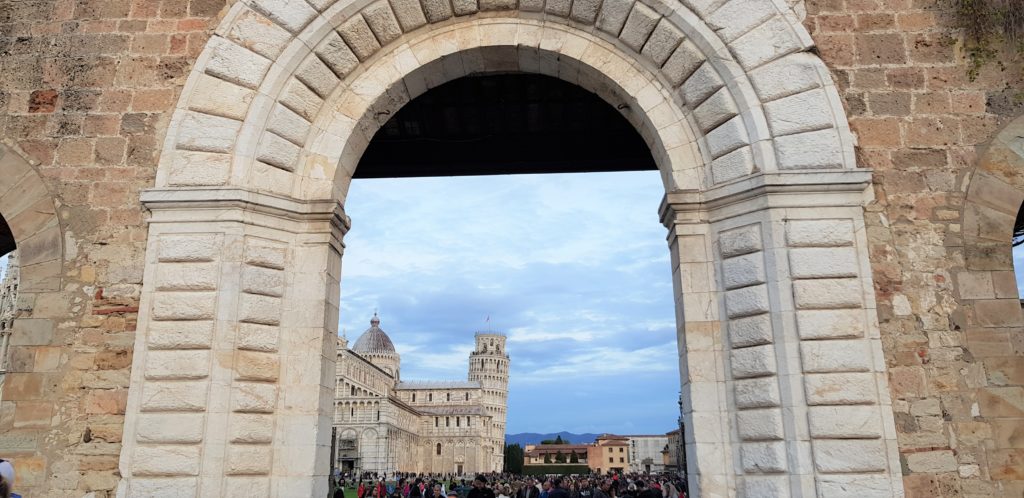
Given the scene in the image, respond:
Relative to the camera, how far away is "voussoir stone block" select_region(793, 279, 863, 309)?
6.30 meters

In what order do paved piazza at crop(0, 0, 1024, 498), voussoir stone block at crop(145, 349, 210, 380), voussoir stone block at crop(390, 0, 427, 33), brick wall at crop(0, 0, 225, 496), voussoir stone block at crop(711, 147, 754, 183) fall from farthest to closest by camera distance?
voussoir stone block at crop(390, 0, 427, 33) < voussoir stone block at crop(711, 147, 754, 183) < brick wall at crop(0, 0, 225, 496) < voussoir stone block at crop(145, 349, 210, 380) < paved piazza at crop(0, 0, 1024, 498)

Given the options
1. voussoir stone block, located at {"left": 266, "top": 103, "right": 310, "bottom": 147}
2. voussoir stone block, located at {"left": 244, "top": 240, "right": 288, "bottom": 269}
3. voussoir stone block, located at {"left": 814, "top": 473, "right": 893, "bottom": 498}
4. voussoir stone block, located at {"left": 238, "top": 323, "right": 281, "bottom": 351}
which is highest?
voussoir stone block, located at {"left": 266, "top": 103, "right": 310, "bottom": 147}

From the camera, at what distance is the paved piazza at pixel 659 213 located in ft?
20.4

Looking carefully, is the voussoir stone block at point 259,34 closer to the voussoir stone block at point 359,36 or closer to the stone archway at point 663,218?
the stone archway at point 663,218

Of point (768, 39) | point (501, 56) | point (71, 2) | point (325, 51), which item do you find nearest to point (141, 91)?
point (71, 2)

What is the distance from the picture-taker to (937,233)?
6660 mm

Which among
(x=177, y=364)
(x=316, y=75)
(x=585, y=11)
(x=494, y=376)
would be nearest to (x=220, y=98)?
(x=316, y=75)

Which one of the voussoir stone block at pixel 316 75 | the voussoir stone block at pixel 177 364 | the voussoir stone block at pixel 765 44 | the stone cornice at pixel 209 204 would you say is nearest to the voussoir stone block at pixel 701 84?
the voussoir stone block at pixel 765 44

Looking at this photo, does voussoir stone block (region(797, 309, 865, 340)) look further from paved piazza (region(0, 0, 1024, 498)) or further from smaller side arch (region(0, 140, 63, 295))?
smaller side arch (region(0, 140, 63, 295))

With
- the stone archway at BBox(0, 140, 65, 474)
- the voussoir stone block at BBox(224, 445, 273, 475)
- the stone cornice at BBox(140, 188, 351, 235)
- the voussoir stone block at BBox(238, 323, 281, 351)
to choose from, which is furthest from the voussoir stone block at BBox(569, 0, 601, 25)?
the stone archway at BBox(0, 140, 65, 474)

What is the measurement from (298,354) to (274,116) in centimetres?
239

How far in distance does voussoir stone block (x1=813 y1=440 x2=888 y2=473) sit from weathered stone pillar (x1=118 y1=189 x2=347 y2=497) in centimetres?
440

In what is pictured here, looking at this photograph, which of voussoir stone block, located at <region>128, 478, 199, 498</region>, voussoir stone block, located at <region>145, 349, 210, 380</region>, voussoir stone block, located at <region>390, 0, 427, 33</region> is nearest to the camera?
voussoir stone block, located at <region>128, 478, 199, 498</region>

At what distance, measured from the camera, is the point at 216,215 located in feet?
22.2
